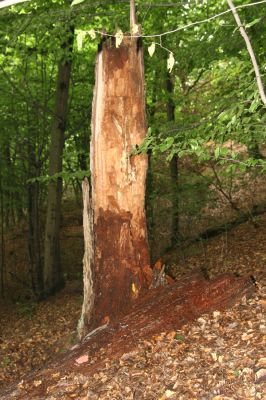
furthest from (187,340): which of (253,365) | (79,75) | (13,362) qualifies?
(79,75)

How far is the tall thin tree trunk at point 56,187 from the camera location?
986cm

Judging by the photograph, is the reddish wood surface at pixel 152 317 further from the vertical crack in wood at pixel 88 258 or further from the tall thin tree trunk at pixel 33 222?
the tall thin tree trunk at pixel 33 222

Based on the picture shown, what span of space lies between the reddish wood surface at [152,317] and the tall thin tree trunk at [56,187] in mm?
5566

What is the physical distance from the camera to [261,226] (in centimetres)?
1016

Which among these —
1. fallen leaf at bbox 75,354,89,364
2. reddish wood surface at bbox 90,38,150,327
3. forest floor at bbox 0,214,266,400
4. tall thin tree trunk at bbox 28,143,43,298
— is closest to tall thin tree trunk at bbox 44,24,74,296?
tall thin tree trunk at bbox 28,143,43,298

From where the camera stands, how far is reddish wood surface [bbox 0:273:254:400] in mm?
4230

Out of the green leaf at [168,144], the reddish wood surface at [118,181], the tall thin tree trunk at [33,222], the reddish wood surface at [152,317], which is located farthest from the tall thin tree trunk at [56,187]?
the green leaf at [168,144]

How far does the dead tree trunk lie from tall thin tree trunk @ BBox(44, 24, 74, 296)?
4981mm

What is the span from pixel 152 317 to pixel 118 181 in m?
1.62

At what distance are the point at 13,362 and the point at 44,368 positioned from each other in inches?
110

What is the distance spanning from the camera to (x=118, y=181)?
4805mm

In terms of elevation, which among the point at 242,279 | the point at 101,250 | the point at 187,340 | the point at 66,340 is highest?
the point at 101,250

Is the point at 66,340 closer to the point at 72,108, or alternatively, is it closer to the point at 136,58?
the point at 136,58

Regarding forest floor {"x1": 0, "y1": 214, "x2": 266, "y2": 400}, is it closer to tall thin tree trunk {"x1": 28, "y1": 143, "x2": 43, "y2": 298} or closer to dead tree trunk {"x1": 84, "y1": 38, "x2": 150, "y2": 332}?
dead tree trunk {"x1": 84, "y1": 38, "x2": 150, "y2": 332}
